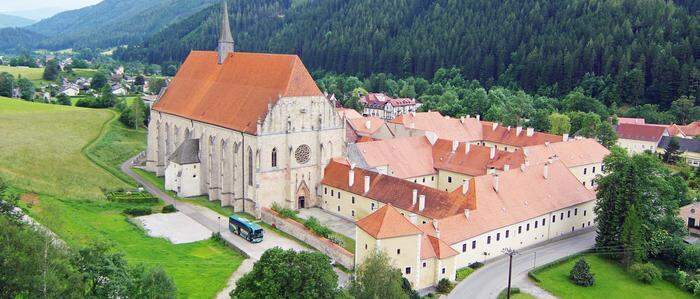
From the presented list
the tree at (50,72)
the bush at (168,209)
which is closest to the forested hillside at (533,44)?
the tree at (50,72)

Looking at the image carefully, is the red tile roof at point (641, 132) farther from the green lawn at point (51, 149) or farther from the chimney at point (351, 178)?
the green lawn at point (51, 149)

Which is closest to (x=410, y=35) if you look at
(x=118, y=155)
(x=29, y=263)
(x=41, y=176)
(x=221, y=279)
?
(x=118, y=155)

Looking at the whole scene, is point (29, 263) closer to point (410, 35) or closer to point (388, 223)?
point (388, 223)

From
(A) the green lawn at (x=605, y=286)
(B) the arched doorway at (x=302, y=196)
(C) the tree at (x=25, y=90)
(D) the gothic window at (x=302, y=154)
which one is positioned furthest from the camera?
(C) the tree at (x=25, y=90)

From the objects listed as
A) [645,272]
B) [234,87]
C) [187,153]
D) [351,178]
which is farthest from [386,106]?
[645,272]

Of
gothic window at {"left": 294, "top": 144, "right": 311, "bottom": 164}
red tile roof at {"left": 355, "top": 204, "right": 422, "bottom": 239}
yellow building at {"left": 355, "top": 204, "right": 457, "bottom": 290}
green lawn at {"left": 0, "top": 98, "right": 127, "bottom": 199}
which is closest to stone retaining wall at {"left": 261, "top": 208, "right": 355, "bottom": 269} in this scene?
yellow building at {"left": 355, "top": 204, "right": 457, "bottom": 290}
